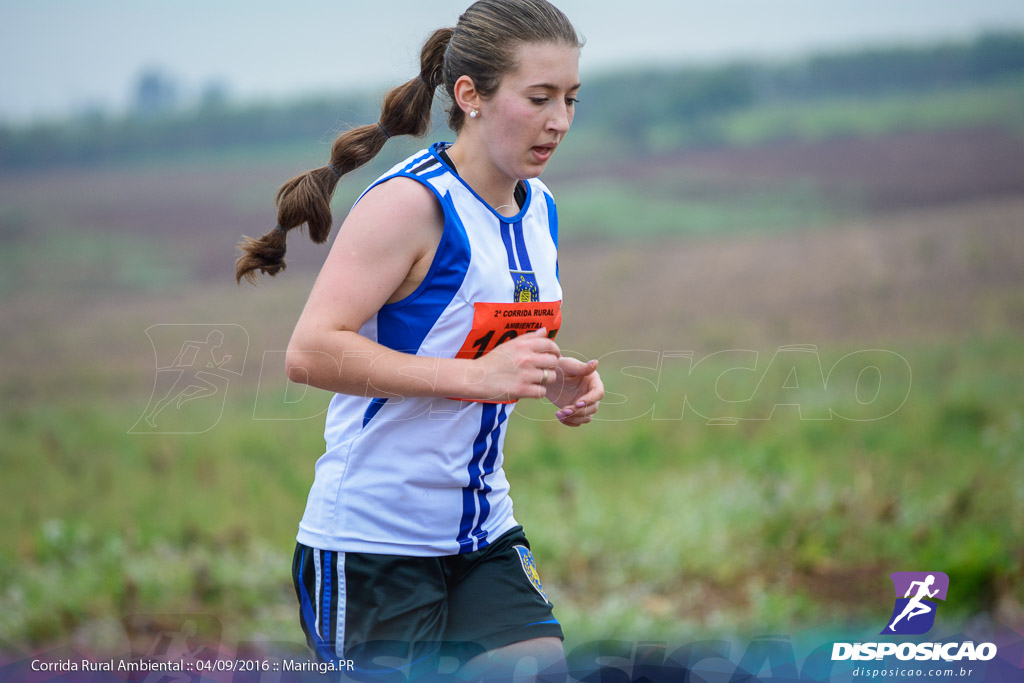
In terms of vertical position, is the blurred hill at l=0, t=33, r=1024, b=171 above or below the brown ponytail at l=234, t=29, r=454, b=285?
above

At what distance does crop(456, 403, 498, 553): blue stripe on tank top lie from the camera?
1.81 metres

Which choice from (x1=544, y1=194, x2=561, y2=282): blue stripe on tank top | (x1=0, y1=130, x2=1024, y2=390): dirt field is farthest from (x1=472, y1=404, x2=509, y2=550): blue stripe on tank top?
(x1=0, y1=130, x2=1024, y2=390): dirt field

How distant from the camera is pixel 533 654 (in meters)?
1.77

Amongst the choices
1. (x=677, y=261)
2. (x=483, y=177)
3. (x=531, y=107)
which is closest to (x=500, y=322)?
(x=483, y=177)

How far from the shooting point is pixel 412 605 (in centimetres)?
172

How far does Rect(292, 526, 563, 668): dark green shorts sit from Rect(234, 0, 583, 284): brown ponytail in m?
0.65

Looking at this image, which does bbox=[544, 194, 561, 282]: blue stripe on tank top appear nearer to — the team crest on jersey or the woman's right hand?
the team crest on jersey

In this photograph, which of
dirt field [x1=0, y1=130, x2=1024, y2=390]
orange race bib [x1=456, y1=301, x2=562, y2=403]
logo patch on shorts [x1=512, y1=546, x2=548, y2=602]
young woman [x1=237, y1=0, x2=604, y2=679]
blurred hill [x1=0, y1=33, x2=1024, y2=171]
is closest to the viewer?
young woman [x1=237, y1=0, x2=604, y2=679]

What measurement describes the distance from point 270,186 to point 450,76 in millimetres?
4584

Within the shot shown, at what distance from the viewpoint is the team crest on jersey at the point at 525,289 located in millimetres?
1789

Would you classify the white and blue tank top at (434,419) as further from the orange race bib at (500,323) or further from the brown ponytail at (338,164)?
the brown ponytail at (338,164)

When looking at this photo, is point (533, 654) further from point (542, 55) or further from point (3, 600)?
point (3, 600)

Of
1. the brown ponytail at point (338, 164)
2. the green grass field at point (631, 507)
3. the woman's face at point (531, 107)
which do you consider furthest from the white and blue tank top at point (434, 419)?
the green grass field at point (631, 507)

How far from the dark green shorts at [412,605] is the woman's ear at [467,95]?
865 mm
